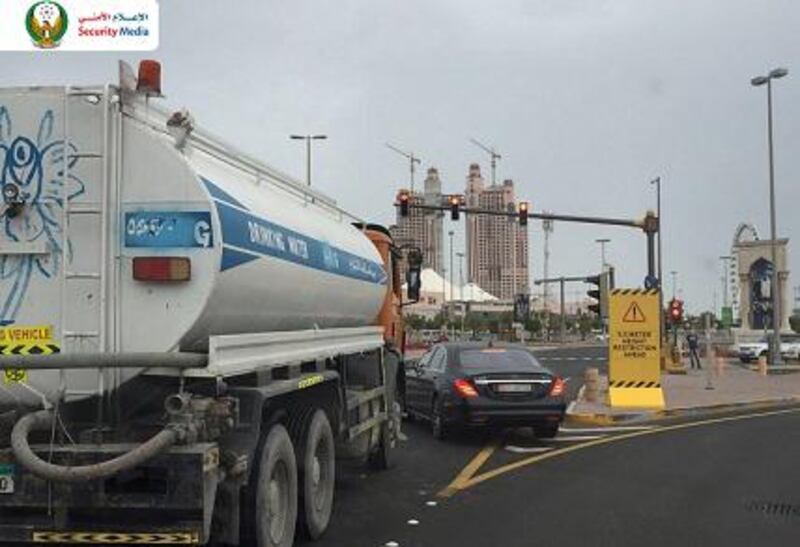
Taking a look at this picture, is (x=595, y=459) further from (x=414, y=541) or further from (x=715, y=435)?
(x=414, y=541)

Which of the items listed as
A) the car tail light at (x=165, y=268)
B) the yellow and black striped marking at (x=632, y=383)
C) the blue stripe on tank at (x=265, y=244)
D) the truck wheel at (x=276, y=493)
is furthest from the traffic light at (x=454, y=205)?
the car tail light at (x=165, y=268)

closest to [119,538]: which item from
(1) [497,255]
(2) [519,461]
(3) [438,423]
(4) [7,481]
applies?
(4) [7,481]

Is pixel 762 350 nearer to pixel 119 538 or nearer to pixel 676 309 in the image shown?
pixel 676 309

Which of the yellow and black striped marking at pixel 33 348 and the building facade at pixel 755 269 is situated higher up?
the building facade at pixel 755 269

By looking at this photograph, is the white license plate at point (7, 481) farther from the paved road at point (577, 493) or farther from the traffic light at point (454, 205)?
the traffic light at point (454, 205)

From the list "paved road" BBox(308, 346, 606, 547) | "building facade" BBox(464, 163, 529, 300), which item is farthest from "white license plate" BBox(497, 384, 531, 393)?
"building facade" BBox(464, 163, 529, 300)

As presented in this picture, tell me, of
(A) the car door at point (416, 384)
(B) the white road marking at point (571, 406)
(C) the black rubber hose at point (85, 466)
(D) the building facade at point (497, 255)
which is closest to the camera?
(C) the black rubber hose at point (85, 466)

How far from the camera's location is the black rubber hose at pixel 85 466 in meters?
5.48

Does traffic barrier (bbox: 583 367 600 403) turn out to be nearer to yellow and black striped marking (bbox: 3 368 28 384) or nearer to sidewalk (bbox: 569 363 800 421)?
sidewalk (bbox: 569 363 800 421)

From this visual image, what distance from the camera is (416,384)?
57.5 feet

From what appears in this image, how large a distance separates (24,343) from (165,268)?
0.97m

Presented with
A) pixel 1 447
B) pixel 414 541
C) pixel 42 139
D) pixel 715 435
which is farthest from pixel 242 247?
pixel 715 435

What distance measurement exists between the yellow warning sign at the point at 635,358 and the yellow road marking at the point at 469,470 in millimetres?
6724

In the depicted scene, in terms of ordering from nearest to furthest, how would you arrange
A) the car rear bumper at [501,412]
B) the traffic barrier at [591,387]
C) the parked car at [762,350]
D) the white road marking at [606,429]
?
the car rear bumper at [501,412] < the white road marking at [606,429] < the traffic barrier at [591,387] < the parked car at [762,350]
